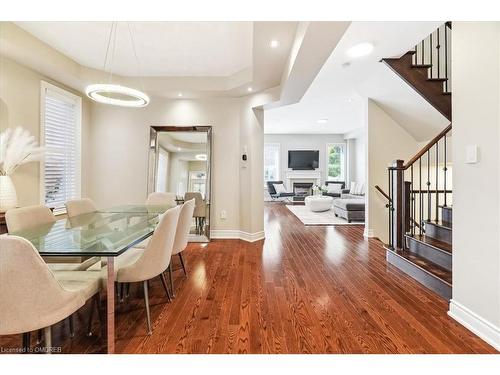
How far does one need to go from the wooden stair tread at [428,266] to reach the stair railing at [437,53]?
2.49 m

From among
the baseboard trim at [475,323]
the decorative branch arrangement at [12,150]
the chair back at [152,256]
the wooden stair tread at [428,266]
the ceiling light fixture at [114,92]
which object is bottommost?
the baseboard trim at [475,323]

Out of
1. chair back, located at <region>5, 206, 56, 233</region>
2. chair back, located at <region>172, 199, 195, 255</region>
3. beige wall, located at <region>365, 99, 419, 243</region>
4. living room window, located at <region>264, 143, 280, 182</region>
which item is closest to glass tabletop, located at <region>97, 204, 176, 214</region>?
chair back, located at <region>172, 199, 195, 255</region>

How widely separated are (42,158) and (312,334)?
3993 millimetres

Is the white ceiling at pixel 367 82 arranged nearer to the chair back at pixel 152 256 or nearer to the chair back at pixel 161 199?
the chair back at pixel 152 256

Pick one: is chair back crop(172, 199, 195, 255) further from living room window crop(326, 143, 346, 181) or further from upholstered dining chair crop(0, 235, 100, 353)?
living room window crop(326, 143, 346, 181)

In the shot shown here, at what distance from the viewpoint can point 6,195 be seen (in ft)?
8.81

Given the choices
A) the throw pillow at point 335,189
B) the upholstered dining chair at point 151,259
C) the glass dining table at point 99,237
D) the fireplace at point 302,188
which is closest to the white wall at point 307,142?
the fireplace at point 302,188

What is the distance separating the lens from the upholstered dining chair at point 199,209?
4.47 m

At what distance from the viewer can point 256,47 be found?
289 cm

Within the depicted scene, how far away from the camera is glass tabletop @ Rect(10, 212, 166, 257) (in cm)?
149

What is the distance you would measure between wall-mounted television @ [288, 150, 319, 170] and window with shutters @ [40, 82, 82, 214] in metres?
7.64

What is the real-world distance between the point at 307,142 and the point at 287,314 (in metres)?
9.07
